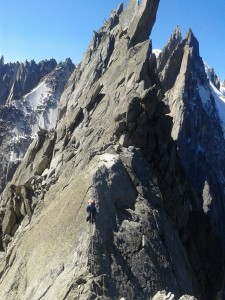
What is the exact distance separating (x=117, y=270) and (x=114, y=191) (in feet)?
20.0

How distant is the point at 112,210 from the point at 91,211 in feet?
9.02

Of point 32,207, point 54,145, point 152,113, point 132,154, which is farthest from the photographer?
point 54,145

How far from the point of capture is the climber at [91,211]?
25.1 m

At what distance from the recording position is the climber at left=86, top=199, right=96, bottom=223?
25.1 meters

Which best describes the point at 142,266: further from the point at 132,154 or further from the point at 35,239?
the point at 132,154

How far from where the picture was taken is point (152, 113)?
40688 millimetres

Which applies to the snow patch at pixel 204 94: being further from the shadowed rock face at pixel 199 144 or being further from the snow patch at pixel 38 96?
the snow patch at pixel 38 96

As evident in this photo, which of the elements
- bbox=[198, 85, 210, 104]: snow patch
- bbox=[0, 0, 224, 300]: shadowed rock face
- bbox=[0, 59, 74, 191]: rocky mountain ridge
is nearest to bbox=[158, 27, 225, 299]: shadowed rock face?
bbox=[198, 85, 210, 104]: snow patch

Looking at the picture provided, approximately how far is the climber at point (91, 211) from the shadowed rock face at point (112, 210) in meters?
0.38

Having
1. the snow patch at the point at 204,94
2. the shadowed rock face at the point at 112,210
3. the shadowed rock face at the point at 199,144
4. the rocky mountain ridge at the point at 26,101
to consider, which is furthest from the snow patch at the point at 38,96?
the shadowed rock face at the point at 112,210

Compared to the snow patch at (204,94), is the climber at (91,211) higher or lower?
lower

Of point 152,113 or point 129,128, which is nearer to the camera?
point 129,128

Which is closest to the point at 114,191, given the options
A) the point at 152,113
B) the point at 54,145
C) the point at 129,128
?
the point at 129,128

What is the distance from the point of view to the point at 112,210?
27.8 metres
